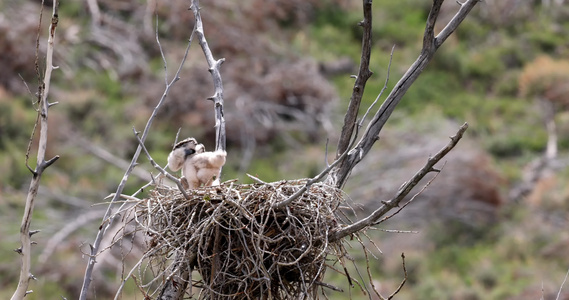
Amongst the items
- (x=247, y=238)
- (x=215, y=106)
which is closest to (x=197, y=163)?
(x=215, y=106)

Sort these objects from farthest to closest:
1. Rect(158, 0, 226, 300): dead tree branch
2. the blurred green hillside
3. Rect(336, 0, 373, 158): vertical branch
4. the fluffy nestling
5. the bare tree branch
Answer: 1. the blurred green hillside
2. the fluffy nestling
3. Rect(158, 0, 226, 300): dead tree branch
4. Rect(336, 0, 373, 158): vertical branch
5. the bare tree branch

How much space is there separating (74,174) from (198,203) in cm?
1190

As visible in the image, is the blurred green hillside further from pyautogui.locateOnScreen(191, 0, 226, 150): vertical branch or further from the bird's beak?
pyautogui.locateOnScreen(191, 0, 226, 150): vertical branch

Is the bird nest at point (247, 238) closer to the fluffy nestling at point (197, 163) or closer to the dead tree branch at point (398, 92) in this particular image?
the dead tree branch at point (398, 92)

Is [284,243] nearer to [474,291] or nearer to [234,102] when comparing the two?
[474,291]

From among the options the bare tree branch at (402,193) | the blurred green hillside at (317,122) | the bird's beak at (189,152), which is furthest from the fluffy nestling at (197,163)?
the blurred green hillside at (317,122)

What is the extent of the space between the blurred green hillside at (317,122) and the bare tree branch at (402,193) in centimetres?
870

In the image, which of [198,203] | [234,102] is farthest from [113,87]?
[198,203]

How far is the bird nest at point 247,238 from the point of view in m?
4.57

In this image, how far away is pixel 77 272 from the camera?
44.2ft

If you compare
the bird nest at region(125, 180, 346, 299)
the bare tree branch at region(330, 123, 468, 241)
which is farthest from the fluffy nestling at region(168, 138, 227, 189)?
the bare tree branch at region(330, 123, 468, 241)

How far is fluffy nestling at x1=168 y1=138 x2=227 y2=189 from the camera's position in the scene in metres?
5.76

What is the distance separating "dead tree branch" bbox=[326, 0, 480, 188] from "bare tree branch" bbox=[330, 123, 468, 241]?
672mm

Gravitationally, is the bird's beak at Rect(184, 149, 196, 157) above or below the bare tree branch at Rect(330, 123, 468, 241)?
above
